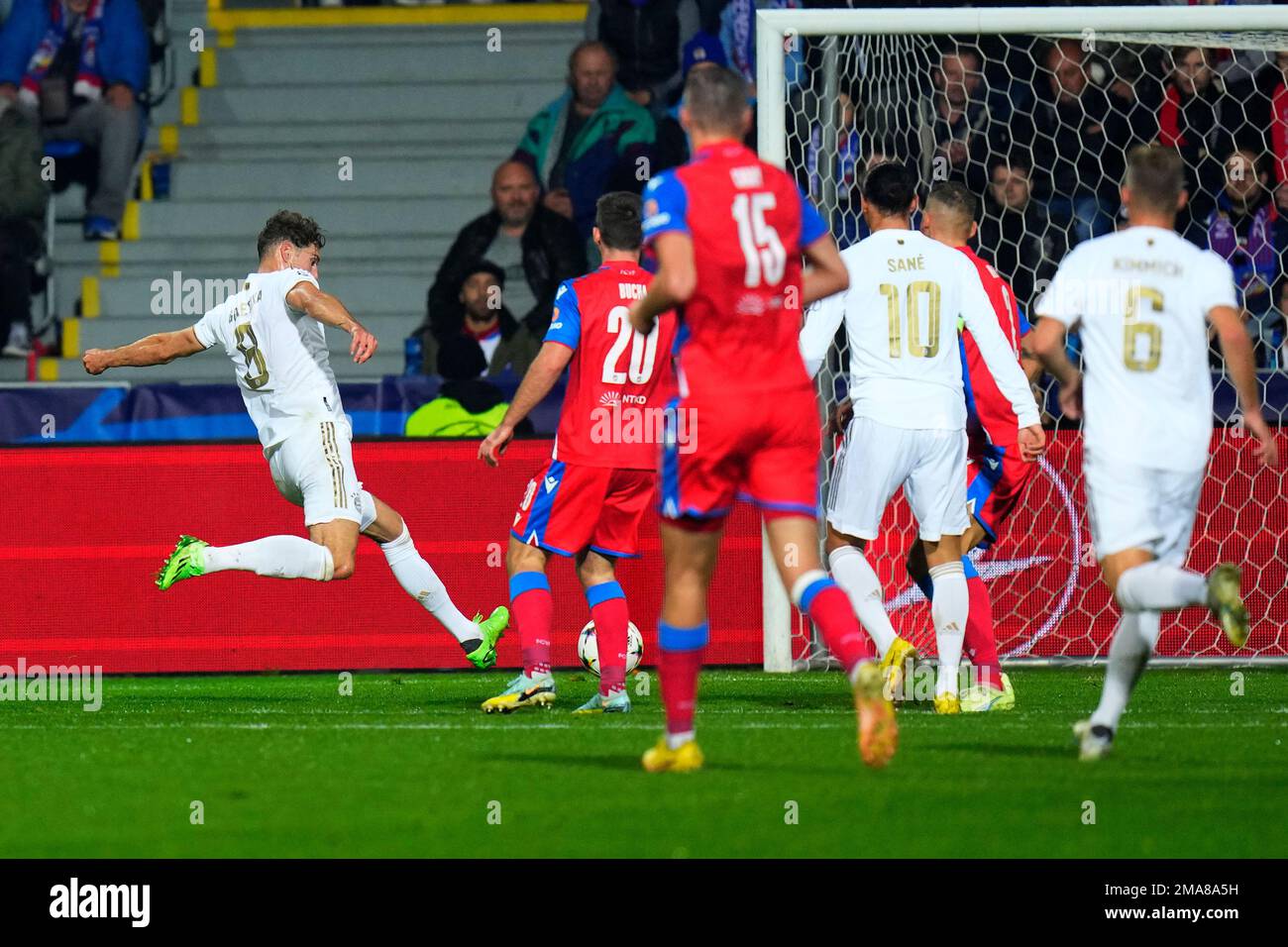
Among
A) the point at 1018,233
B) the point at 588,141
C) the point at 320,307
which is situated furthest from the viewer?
the point at 588,141

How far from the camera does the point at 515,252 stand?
13.3 meters

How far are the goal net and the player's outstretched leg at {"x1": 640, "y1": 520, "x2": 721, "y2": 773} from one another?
4335mm

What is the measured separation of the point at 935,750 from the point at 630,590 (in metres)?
4.28

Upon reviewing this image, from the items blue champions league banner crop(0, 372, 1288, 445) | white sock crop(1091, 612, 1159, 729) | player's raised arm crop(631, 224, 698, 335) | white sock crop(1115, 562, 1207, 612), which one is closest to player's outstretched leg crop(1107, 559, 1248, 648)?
white sock crop(1115, 562, 1207, 612)

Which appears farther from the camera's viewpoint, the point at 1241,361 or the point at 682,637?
the point at 1241,361

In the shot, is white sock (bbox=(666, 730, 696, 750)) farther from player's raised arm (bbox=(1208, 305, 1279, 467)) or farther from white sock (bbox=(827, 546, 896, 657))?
white sock (bbox=(827, 546, 896, 657))

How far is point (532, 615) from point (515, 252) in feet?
21.5

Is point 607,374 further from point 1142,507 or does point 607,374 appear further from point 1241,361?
point 1241,361

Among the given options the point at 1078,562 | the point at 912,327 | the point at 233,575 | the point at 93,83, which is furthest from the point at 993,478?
the point at 93,83

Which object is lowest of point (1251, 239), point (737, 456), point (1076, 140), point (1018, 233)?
point (737, 456)

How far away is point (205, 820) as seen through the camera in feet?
14.5

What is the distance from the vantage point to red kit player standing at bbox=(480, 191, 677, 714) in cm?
702

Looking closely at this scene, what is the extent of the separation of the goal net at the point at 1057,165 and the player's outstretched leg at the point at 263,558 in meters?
2.67
